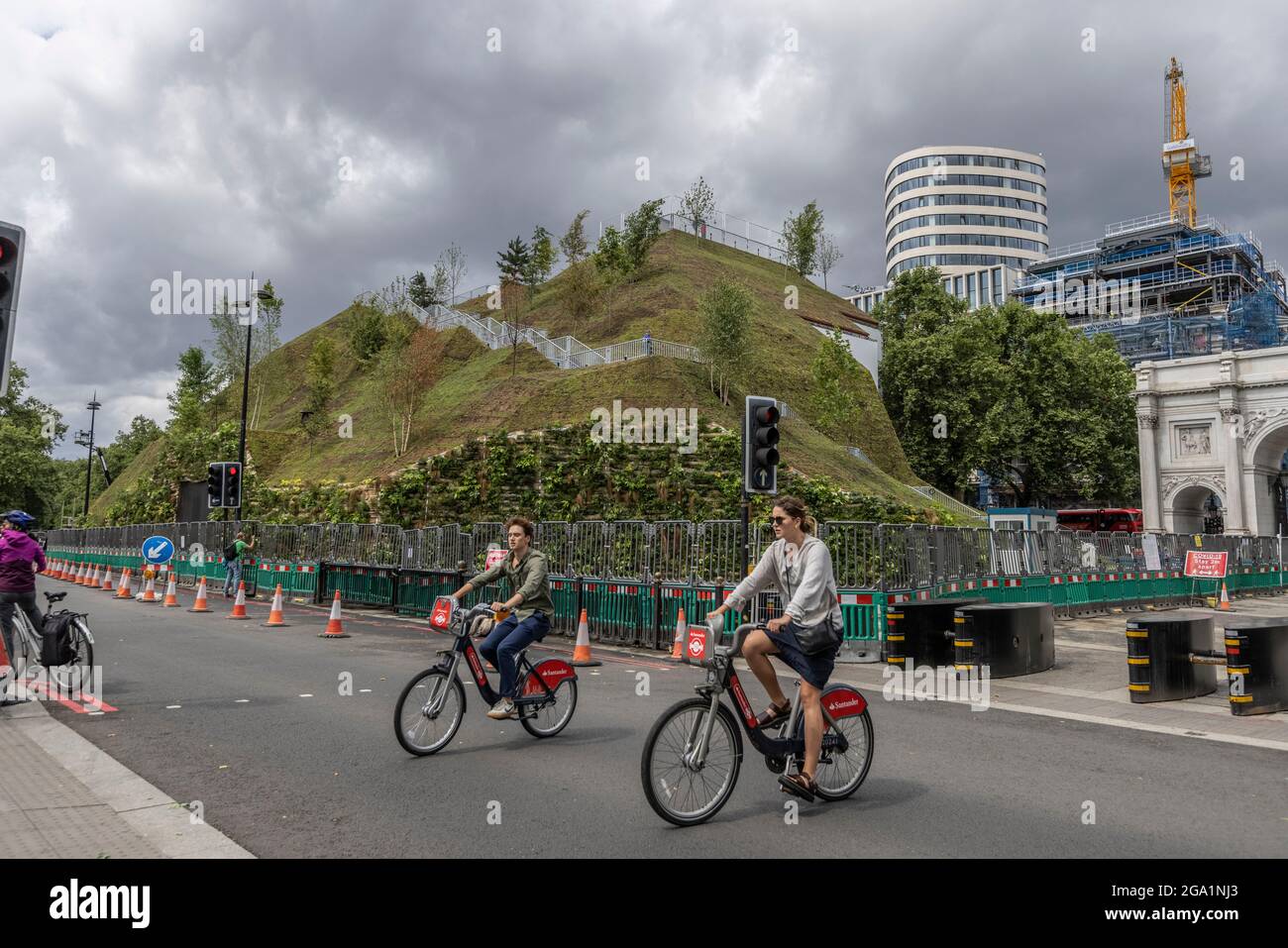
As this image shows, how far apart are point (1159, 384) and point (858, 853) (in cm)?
6299

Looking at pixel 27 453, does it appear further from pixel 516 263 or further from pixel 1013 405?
pixel 1013 405

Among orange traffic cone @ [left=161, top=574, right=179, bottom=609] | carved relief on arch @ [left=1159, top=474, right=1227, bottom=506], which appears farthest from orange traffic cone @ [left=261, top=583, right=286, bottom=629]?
carved relief on arch @ [left=1159, top=474, right=1227, bottom=506]

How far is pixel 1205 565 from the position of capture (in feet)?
79.9

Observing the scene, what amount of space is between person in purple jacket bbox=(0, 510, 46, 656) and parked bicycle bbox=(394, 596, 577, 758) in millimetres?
4301

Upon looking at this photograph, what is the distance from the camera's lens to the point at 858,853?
4684 mm

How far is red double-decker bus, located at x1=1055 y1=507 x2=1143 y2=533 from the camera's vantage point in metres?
51.7

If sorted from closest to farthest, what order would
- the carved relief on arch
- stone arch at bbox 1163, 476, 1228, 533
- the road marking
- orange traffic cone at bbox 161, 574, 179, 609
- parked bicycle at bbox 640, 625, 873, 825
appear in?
parked bicycle at bbox 640, 625, 873, 825 < the road marking < orange traffic cone at bbox 161, 574, 179, 609 < the carved relief on arch < stone arch at bbox 1163, 476, 1228, 533

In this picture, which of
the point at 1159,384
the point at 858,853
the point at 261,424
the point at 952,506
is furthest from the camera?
the point at 261,424

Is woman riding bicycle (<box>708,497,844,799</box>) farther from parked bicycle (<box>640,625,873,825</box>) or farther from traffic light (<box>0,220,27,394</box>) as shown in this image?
traffic light (<box>0,220,27,394</box>)

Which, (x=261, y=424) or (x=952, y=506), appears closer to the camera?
(x=952, y=506)

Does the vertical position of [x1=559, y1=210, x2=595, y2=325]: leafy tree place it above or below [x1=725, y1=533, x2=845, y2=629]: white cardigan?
above

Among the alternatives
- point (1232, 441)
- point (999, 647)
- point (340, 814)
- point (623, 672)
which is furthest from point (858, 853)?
point (1232, 441)

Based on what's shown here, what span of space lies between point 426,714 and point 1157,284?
350ft
